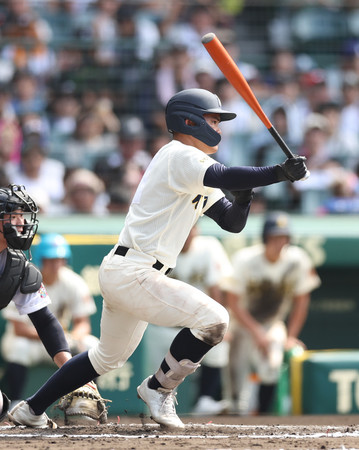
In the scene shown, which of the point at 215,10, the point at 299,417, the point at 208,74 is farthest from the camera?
the point at 215,10

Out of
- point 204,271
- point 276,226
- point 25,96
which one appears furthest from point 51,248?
point 25,96

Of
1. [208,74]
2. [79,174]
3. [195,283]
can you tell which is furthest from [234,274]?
[208,74]

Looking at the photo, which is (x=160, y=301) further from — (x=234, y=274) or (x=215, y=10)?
(x=215, y=10)

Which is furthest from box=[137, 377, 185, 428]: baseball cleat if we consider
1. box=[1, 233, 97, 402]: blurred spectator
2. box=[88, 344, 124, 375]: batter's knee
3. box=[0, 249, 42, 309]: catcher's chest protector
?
box=[1, 233, 97, 402]: blurred spectator

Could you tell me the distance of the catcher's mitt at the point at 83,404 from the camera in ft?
14.4

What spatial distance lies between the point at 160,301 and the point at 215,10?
665 centimetres

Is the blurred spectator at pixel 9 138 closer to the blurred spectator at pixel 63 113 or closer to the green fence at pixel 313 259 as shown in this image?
the blurred spectator at pixel 63 113

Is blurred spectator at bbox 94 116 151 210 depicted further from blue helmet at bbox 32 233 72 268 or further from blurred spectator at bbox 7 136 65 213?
blue helmet at bbox 32 233 72 268

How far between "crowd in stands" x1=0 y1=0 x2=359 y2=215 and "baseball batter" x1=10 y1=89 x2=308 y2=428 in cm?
334

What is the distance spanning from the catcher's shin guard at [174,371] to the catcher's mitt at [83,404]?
1.30 feet

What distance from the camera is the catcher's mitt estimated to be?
4398mm

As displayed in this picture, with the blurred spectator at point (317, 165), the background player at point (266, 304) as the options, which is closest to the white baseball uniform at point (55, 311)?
the background player at point (266, 304)

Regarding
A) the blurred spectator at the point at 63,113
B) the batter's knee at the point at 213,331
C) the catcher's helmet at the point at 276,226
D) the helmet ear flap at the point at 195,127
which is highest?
the blurred spectator at the point at 63,113

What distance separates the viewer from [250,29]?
9922mm
